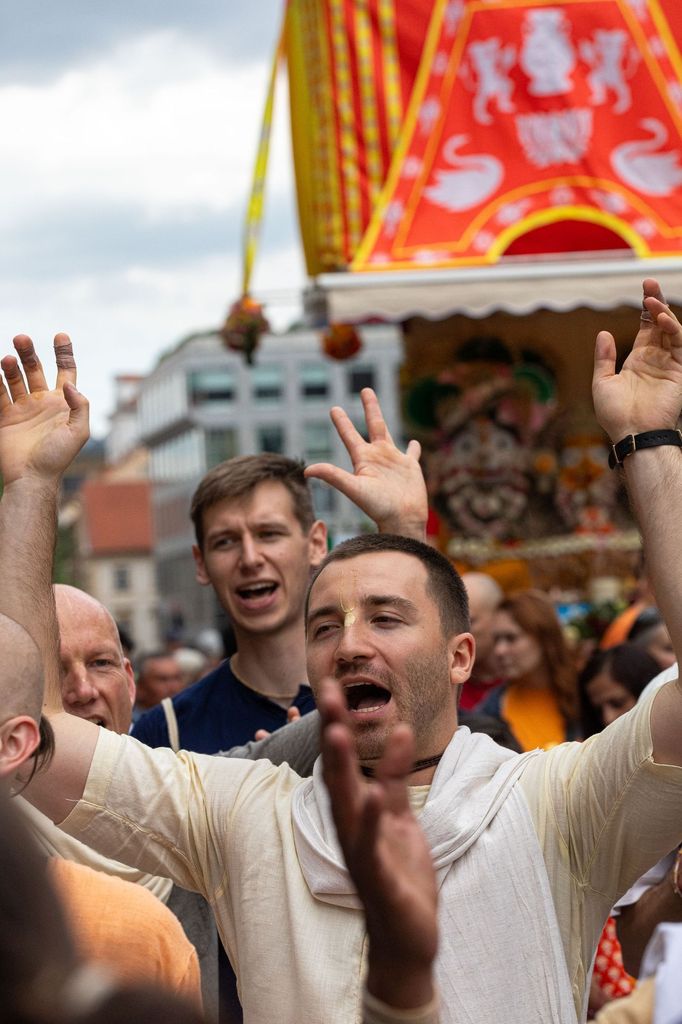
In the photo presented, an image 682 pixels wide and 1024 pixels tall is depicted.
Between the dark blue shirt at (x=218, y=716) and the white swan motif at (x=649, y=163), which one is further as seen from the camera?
the white swan motif at (x=649, y=163)

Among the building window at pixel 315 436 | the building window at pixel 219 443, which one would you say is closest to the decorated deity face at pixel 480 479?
the building window at pixel 315 436

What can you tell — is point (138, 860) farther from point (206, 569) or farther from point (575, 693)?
point (575, 693)

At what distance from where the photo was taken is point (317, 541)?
167 inches

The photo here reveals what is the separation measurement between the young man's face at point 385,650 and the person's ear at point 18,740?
1.95 feet

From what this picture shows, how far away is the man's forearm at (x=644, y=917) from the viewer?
308 centimetres

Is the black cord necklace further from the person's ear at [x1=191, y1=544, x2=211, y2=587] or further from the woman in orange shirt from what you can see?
the woman in orange shirt

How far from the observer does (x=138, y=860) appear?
8.43 feet

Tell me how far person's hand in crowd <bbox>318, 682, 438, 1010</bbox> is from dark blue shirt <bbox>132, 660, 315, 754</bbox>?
2076 millimetres

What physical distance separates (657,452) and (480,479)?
20.7 feet

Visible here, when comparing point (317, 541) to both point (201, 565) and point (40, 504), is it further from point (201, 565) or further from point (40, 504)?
point (40, 504)

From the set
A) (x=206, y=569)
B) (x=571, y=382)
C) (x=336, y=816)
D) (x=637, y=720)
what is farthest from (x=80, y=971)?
(x=571, y=382)

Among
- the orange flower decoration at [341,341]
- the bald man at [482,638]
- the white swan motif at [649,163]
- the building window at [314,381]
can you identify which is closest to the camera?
the bald man at [482,638]

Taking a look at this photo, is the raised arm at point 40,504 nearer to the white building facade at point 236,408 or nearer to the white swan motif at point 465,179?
the white swan motif at point 465,179

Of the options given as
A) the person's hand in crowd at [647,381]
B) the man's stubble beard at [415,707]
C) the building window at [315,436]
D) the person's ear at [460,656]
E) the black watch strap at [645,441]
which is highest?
the building window at [315,436]
